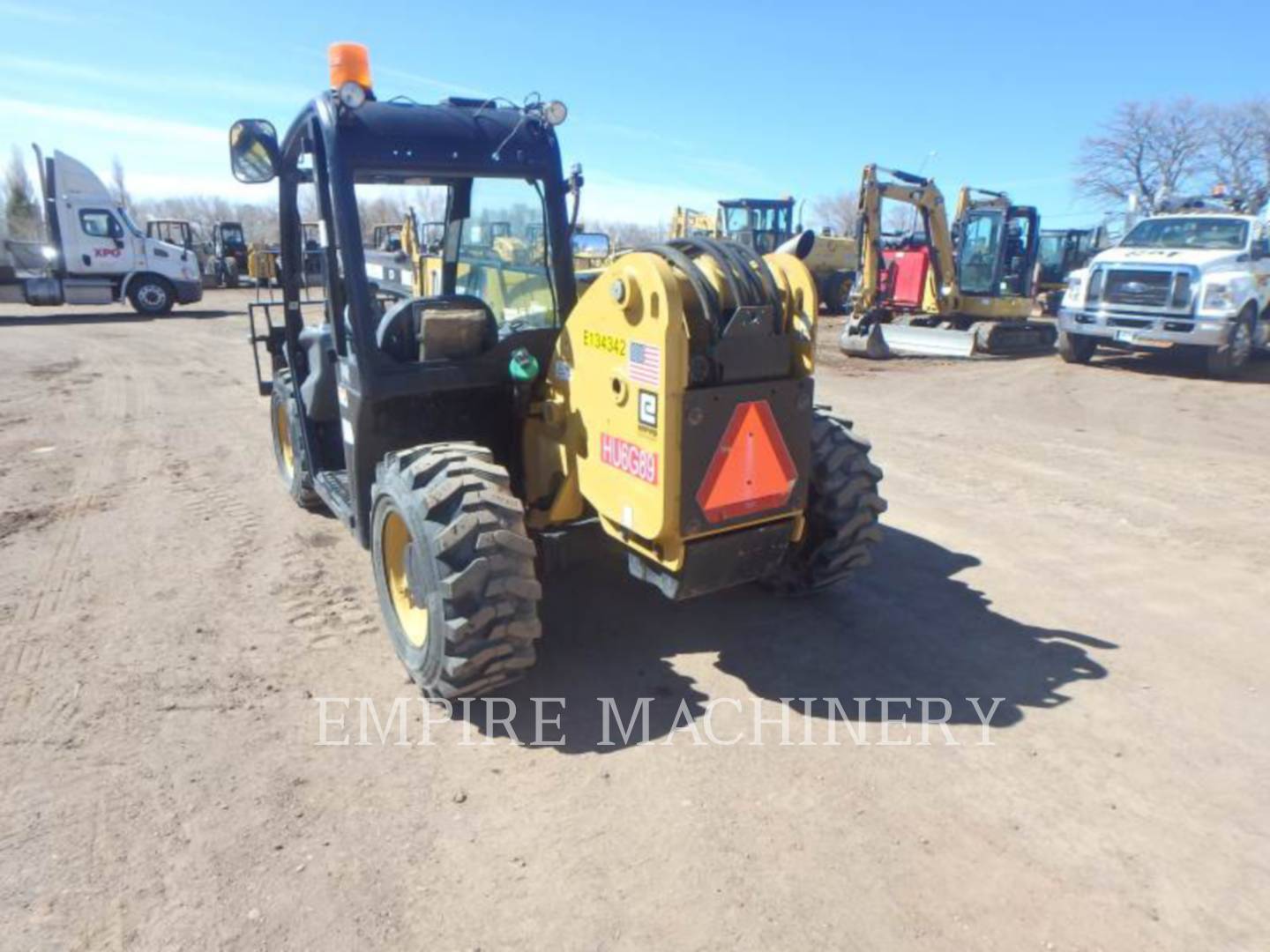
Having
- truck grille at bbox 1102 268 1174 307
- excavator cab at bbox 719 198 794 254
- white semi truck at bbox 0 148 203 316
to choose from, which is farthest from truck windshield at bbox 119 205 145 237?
truck grille at bbox 1102 268 1174 307

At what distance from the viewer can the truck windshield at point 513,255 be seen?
4316mm

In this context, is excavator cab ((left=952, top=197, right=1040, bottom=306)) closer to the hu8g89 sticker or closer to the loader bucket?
the loader bucket

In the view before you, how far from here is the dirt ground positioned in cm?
247

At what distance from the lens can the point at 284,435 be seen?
6.30 m

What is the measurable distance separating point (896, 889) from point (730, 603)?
2.03 metres

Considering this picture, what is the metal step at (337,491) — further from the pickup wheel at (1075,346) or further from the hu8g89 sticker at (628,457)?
the pickup wheel at (1075,346)

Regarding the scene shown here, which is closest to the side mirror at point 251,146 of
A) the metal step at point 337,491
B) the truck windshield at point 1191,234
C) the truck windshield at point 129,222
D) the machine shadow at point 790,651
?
the metal step at point 337,491

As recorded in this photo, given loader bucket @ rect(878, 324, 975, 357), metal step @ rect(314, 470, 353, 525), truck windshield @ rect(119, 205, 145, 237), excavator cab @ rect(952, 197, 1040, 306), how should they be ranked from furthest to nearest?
truck windshield @ rect(119, 205, 145, 237), excavator cab @ rect(952, 197, 1040, 306), loader bucket @ rect(878, 324, 975, 357), metal step @ rect(314, 470, 353, 525)

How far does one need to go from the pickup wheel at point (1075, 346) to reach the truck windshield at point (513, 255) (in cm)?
1230

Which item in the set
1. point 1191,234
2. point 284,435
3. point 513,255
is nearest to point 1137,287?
point 1191,234

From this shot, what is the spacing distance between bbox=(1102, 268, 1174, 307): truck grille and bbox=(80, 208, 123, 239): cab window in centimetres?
2149

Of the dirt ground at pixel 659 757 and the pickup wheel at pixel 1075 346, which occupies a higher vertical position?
the pickup wheel at pixel 1075 346

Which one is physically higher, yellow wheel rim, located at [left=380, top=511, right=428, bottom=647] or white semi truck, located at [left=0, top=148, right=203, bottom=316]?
white semi truck, located at [left=0, top=148, right=203, bottom=316]

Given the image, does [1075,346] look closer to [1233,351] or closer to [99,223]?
[1233,351]
